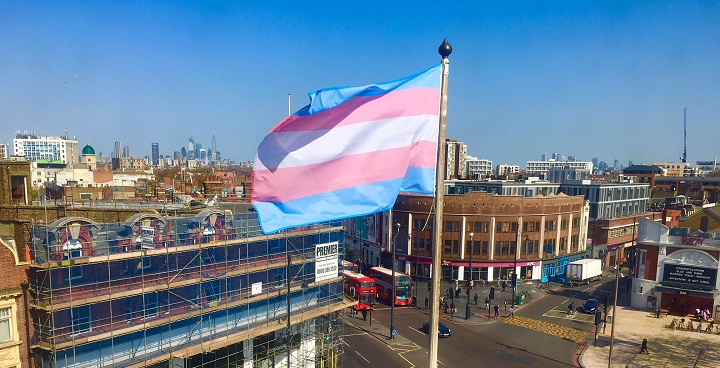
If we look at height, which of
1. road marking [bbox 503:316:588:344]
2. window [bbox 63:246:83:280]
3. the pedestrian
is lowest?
road marking [bbox 503:316:588:344]

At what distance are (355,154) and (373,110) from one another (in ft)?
3.05

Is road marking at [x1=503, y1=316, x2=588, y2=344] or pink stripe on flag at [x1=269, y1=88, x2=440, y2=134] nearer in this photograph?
pink stripe on flag at [x1=269, y1=88, x2=440, y2=134]

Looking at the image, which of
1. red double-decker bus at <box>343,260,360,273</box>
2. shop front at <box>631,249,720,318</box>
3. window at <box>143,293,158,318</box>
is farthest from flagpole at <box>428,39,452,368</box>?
shop front at <box>631,249,720,318</box>

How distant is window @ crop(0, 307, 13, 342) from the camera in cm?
1594

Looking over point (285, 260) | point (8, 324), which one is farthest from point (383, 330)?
point (8, 324)

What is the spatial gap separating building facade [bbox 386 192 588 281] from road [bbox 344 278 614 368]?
8344mm

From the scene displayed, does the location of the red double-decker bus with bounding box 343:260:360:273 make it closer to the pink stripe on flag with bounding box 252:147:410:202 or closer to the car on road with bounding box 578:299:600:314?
the car on road with bounding box 578:299:600:314

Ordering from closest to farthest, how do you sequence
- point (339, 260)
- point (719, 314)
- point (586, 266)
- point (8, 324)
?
point (8, 324)
point (339, 260)
point (719, 314)
point (586, 266)

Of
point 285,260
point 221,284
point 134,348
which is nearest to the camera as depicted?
point 134,348

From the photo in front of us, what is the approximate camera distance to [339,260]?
28578mm

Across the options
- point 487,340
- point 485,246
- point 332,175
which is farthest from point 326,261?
point 485,246

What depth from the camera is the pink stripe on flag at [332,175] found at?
326 inches

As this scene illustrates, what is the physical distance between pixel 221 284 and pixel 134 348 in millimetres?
4831

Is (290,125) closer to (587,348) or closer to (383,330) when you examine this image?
(383,330)
